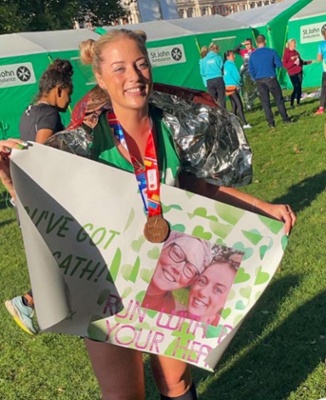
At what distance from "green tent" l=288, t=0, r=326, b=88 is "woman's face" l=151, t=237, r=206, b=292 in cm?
2054

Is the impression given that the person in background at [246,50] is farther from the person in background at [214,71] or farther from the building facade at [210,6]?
the building facade at [210,6]

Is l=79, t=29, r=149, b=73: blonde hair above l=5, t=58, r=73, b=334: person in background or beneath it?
above

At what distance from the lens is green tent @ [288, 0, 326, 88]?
21.9 metres

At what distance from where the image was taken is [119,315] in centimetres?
243

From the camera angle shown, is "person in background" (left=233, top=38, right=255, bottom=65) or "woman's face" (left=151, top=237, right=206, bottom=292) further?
"person in background" (left=233, top=38, right=255, bottom=65)

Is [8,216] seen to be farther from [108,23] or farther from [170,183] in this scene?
[108,23]

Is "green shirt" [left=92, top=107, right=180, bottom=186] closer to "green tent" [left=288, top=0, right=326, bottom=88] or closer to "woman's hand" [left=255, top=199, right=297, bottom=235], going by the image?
"woman's hand" [left=255, top=199, right=297, bottom=235]

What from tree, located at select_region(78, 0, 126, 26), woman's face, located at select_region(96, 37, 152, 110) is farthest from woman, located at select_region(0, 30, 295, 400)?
tree, located at select_region(78, 0, 126, 26)

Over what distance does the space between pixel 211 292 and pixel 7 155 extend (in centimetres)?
89

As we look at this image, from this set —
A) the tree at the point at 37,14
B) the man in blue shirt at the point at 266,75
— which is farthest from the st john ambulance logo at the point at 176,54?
the tree at the point at 37,14

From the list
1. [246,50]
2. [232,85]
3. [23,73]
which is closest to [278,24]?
[246,50]

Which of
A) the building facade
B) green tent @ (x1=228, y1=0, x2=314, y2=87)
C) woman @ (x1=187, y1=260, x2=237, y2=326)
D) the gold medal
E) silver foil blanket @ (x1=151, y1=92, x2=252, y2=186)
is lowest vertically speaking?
the building facade

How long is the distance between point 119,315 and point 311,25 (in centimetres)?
2137

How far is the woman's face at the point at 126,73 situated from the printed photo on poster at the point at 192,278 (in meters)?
0.50
